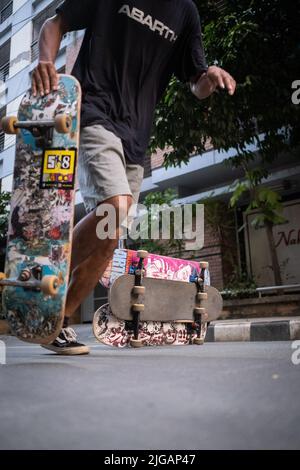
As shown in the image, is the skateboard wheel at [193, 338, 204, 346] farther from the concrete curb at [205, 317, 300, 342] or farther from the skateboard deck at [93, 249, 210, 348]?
the concrete curb at [205, 317, 300, 342]

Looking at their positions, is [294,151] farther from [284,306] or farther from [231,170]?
[284,306]

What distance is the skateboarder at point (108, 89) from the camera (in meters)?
2.40

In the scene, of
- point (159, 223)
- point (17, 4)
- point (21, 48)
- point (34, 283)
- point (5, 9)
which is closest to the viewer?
point (34, 283)

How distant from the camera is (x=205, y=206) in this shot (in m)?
9.38

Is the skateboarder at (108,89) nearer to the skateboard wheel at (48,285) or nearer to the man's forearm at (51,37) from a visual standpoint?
the man's forearm at (51,37)

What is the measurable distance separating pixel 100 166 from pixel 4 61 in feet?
61.3

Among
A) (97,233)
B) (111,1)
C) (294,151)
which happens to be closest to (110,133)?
(97,233)

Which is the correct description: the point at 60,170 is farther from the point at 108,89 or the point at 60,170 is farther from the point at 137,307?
the point at 137,307

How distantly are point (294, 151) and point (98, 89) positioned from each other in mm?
6283

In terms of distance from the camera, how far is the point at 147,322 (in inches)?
140

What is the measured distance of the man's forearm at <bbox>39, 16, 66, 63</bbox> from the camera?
2.47m

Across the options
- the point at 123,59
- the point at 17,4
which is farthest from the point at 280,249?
the point at 17,4

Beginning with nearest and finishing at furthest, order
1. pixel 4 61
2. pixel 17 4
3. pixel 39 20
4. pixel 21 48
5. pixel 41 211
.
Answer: pixel 41 211, pixel 39 20, pixel 21 48, pixel 17 4, pixel 4 61

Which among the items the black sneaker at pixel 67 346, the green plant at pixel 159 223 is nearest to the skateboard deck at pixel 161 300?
the black sneaker at pixel 67 346
